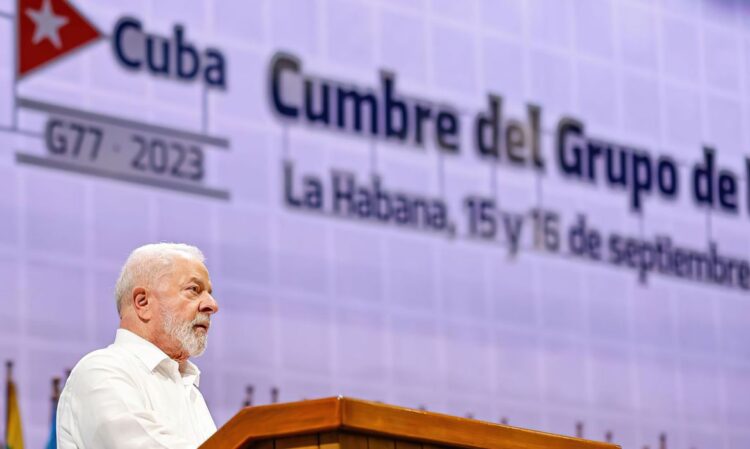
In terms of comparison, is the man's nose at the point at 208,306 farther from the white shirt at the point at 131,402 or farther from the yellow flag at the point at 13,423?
the yellow flag at the point at 13,423

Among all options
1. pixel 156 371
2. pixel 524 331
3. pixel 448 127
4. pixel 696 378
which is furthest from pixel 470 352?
pixel 156 371

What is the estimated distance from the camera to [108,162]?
5039mm

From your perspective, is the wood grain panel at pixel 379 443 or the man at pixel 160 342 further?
the man at pixel 160 342

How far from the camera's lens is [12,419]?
4.64 metres

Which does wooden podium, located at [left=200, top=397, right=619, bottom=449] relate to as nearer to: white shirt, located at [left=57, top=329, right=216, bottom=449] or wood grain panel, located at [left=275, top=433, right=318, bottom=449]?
wood grain panel, located at [left=275, top=433, right=318, bottom=449]

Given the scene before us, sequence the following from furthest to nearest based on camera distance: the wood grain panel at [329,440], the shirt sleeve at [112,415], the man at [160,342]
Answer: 1. the man at [160,342]
2. the shirt sleeve at [112,415]
3. the wood grain panel at [329,440]

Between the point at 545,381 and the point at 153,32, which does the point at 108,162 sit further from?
the point at 545,381

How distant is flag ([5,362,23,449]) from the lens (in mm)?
4625

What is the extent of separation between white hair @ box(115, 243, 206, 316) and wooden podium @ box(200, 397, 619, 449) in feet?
2.02

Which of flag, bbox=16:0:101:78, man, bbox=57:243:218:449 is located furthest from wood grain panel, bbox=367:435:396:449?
flag, bbox=16:0:101:78

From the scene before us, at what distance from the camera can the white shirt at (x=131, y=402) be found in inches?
106

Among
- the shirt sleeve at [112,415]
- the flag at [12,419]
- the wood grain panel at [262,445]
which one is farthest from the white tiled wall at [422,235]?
the wood grain panel at [262,445]

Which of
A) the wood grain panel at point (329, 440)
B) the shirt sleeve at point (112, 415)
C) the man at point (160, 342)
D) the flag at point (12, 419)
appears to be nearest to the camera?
the wood grain panel at point (329, 440)

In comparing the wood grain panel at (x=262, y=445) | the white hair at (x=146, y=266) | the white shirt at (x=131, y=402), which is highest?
the white hair at (x=146, y=266)
